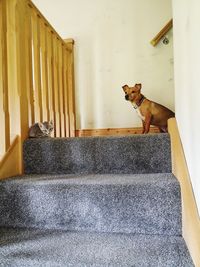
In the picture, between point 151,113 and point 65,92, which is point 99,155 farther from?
point 65,92

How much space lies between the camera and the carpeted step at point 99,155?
4.12 ft

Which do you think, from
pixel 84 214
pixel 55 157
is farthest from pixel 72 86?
pixel 84 214

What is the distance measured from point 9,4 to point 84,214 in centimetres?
120

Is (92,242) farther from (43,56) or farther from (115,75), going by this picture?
(115,75)

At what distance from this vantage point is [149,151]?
1264 mm

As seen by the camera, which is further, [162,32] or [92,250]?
[162,32]

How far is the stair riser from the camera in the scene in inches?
37.0

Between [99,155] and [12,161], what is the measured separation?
456 mm

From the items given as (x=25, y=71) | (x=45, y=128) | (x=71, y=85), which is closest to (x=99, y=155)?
(x=45, y=128)

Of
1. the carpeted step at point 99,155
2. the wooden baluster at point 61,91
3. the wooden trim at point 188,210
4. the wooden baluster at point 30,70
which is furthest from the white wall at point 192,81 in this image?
the wooden baluster at point 61,91

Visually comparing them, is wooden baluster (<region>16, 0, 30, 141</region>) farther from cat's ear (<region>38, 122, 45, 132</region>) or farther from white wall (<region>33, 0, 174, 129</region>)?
white wall (<region>33, 0, 174, 129</region>)

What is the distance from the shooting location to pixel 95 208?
0.99 m

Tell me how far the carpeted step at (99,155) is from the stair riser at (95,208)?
0.30 metres

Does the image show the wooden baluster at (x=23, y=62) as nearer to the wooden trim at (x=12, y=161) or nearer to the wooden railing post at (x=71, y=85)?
the wooden trim at (x=12, y=161)
